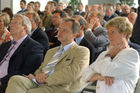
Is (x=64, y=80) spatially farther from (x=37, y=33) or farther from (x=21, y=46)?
(x=37, y=33)

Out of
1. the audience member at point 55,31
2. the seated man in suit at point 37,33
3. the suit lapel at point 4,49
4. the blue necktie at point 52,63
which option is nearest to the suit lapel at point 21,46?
the suit lapel at point 4,49

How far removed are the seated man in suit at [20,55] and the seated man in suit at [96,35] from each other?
1.07 metres

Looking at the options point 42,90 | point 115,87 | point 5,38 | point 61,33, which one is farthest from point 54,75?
point 5,38

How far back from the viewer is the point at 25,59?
3.27m

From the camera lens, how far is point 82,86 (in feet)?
9.37

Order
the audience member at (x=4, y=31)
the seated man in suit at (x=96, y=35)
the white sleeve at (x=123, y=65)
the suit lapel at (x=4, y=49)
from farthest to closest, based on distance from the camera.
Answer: the audience member at (x=4, y=31)
the seated man in suit at (x=96, y=35)
the suit lapel at (x=4, y=49)
the white sleeve at (x=123, y=65)

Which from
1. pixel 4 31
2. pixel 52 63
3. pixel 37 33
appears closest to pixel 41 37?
pixel 37 33

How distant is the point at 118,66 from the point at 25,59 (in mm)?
1297

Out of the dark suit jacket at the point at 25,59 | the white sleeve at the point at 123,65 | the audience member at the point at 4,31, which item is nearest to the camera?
the white sleeve at the point at 123,65

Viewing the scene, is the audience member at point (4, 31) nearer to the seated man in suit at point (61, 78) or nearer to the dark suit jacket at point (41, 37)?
the dark suit jacket at point (41, 37)

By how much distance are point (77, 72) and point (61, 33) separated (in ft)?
1.74

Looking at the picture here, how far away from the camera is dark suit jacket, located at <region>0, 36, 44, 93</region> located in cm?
321

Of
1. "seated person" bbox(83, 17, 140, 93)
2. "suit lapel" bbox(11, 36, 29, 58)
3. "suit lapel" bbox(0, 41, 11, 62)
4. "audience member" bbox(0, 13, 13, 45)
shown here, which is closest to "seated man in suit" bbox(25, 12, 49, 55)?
"audience member" bbox(0, 13, 13, 45)

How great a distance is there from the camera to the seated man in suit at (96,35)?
166 inches
